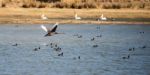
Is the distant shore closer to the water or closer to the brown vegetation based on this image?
the brown vegetation

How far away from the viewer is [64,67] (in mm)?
22359

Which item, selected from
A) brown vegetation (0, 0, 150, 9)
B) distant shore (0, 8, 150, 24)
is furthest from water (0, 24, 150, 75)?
brown vegetation (0, 0, 150, 9)

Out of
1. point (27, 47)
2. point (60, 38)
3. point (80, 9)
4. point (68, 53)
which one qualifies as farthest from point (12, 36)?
point (80, 9)

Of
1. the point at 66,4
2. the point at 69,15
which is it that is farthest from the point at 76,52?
the point at 66,4

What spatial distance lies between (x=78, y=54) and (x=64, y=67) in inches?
161

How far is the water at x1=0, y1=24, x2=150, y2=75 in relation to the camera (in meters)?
21.9

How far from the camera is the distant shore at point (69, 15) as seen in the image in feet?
139

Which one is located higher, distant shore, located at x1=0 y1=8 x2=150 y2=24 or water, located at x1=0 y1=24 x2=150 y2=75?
water, located at x1=0 y1=24 x2=150 y2=75

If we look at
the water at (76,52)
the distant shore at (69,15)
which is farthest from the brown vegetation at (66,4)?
the water at (76,52)

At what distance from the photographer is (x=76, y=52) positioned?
2717 centimetres

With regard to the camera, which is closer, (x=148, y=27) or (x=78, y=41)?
(x=78, y=41)

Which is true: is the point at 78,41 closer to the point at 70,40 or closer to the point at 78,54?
the point at 70,40

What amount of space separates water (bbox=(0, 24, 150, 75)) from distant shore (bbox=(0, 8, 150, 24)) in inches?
74.0

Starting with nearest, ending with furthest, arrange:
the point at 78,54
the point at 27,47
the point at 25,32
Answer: the point at 78,54, the point at 27,47, the point at 25,32
